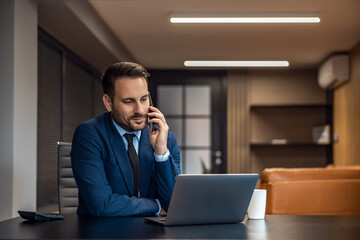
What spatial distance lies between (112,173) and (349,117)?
5.39 meters

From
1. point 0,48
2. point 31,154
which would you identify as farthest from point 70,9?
point 31,154

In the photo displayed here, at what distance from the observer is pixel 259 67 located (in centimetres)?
777

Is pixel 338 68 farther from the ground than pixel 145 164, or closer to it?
farther from the ground

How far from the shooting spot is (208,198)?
1.57 metres

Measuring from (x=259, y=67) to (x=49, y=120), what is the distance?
381cm

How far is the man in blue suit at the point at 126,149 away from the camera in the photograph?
2.04 m

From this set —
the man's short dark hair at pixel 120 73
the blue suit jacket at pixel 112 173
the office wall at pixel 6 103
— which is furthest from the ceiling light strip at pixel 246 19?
the blue suit jacket at pixel 112 173

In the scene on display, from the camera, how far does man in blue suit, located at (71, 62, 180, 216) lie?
2039 millimetres

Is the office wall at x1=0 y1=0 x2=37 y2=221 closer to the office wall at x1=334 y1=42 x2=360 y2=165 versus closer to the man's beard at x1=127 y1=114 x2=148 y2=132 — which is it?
the man's beard at x1=127 y1=114 x2=148 y2=132

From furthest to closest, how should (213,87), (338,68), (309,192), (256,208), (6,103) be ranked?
(213,87), (338,68), (309,192), (6,103), (256,208)

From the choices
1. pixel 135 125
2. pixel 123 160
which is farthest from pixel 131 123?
pixel 123 160

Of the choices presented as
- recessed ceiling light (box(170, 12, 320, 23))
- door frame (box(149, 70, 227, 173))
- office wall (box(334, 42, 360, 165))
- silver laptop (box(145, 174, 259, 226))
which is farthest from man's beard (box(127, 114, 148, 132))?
door frame (box(149, 70, 227, 173))

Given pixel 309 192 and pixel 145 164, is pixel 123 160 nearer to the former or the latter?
pixel 145 164

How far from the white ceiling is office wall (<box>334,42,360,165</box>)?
357 millimetres
